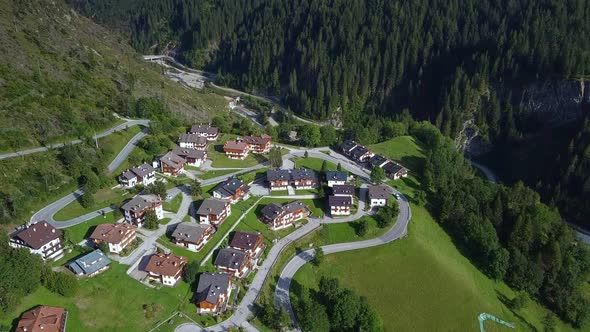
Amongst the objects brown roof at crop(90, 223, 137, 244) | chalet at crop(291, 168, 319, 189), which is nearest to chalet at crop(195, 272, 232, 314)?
brown roof at crop(90, 223, 137, 244)

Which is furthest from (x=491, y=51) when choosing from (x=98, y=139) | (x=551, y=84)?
(x=98, y=139)

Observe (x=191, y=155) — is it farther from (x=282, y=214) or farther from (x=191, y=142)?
(x=282, y=214)

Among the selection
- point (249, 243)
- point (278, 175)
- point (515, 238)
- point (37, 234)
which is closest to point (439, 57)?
point (515, 238)

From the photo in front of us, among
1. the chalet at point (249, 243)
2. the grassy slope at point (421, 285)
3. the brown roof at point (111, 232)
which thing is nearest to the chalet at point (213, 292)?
the chalet at point (249, 243)

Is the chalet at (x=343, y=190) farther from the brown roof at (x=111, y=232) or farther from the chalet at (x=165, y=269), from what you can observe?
the brown roof at (x=111, y=232)

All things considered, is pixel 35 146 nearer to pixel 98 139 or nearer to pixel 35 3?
pixel 98 139

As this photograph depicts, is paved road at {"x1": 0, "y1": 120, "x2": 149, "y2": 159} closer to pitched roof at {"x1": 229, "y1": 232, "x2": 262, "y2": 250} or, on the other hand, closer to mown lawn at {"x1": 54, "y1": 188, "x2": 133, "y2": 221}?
mown lawn at {"x1": 54, "y1": 188, "x2": 133, "y2": 221}
